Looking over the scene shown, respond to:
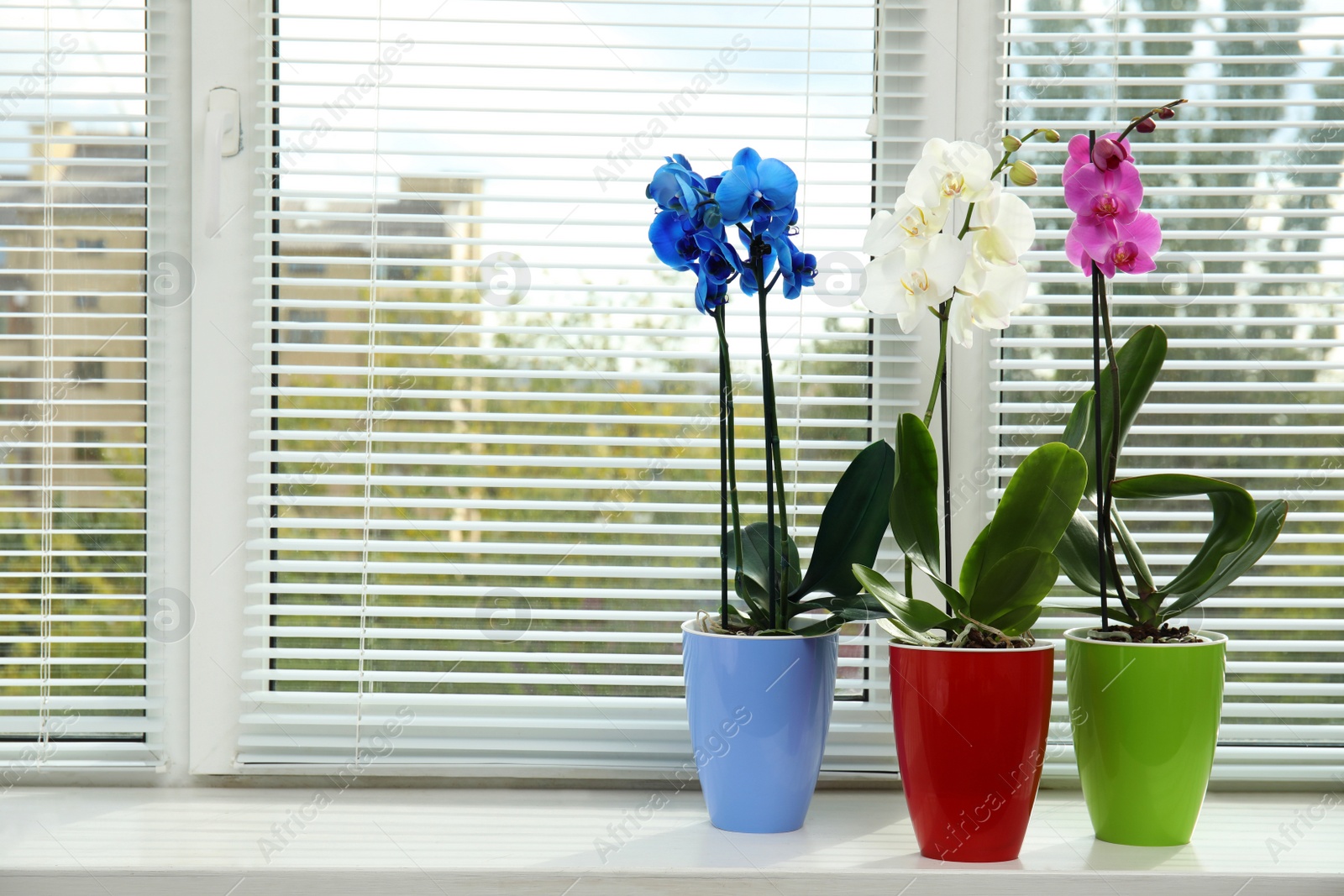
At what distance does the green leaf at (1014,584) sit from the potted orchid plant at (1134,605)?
0.38 ft

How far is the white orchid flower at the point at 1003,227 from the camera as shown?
935 mm

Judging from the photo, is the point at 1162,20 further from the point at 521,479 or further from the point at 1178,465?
the point at 521,479

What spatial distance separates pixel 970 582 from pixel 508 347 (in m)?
0.63

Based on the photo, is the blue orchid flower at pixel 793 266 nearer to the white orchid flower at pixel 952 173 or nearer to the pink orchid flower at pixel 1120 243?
the white orchid flower at pixel 952 173

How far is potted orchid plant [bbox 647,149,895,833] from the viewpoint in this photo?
0.96 metres

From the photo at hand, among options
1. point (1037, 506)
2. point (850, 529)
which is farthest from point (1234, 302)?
Answer: point (850, 529)

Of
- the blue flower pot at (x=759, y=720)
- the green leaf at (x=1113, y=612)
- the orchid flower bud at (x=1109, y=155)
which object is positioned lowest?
the blue flower pot at (x=759, y=720)

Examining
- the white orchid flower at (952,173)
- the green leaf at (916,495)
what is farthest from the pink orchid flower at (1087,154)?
the green leaf at (916,495)

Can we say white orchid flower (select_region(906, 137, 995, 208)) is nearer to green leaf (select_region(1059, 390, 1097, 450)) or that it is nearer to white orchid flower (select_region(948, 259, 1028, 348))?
white orchid flower (select_region(948, 259, 1028, 348))

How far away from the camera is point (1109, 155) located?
942 millimetres

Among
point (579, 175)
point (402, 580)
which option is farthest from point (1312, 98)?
point (402, 580)

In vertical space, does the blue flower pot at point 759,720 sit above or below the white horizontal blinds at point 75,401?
below

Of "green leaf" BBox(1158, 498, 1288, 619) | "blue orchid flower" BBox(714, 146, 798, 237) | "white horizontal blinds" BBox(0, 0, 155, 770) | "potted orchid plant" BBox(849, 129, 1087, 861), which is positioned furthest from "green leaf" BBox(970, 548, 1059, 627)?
"white horizontal blinds" BBox(0, 0, 155, 770)

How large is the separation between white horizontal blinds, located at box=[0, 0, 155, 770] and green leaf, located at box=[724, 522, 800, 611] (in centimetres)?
77
